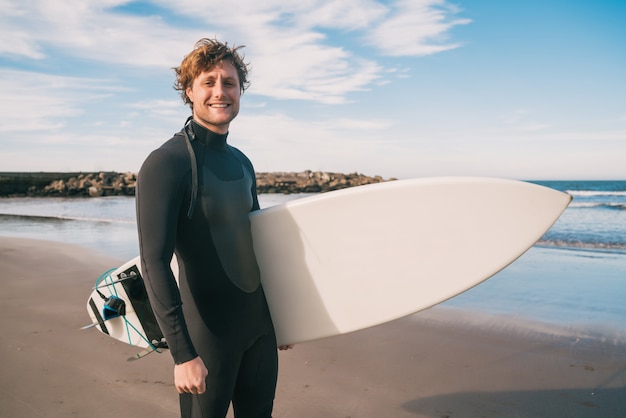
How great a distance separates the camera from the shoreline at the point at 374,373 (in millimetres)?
2475

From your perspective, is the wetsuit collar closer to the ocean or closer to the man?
the man

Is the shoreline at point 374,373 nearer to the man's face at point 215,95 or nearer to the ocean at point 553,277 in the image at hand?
the ocean at point 553,277

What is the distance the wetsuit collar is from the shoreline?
1.53 meters

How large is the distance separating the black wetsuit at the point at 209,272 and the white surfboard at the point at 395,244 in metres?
0.33

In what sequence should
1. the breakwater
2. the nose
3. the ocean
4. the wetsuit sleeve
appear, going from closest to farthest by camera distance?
the wetsuit sleeve, the nose, the ocean, the breakwater

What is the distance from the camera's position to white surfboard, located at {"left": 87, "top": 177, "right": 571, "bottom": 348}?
1.93 meters

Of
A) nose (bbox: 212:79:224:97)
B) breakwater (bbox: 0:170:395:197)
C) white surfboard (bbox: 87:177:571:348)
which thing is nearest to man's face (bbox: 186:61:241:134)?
nose (bbox: 212:79:224:97)

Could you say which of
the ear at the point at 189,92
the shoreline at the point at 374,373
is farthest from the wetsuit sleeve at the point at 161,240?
the shoreline at the point at 374,373

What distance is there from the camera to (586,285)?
5.25 meters

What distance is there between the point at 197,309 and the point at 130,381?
64.0 inches

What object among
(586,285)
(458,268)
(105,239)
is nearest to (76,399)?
(458,268)

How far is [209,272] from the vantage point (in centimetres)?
149

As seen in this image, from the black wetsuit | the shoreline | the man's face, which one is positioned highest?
the man's face

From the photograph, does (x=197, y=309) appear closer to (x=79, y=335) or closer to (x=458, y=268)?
(x=458, y=268)
